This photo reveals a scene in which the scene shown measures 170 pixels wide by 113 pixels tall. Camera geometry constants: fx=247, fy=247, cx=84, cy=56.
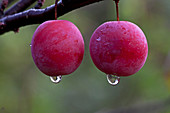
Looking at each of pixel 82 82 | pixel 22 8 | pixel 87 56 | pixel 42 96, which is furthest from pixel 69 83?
pixel 22 8

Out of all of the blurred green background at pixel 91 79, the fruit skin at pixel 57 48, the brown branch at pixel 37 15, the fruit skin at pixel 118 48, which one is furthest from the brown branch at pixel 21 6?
the blurred green background at pixel 91 79

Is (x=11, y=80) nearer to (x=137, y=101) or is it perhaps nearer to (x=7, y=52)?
(x=7, y=52)

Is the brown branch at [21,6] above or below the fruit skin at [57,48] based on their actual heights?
above

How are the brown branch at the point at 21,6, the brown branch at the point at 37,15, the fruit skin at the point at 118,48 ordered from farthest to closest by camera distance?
the brown branch at the point at 21,6, the brown branch at the point at 37,15, the fruit skin at the point at 118,48

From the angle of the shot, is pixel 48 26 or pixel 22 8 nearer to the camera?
pixel 48 26

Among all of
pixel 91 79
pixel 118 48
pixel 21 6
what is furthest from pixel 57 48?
pixel 91 79

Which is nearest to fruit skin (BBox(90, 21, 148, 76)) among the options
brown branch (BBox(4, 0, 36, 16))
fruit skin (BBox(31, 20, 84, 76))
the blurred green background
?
fruit skin (BBox(31, 20, 84, 76))

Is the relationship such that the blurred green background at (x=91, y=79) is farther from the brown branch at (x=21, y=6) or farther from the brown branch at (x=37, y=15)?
the brown branch at (x=37, y=15)
